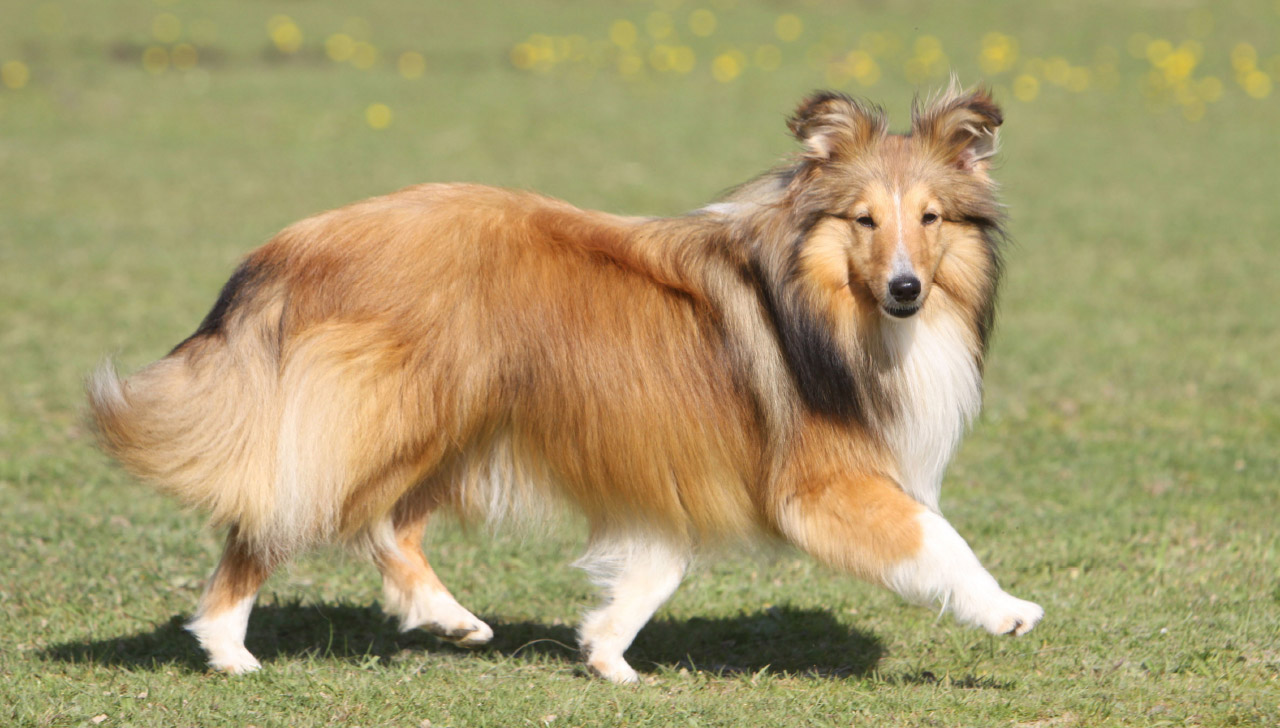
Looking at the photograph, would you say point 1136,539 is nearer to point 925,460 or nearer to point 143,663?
point 925,460

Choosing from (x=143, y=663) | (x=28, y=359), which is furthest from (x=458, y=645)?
(x=28, y=359)

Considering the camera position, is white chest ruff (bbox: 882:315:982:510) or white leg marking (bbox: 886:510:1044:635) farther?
white chest ruff (bbox: 882:315:982:510)

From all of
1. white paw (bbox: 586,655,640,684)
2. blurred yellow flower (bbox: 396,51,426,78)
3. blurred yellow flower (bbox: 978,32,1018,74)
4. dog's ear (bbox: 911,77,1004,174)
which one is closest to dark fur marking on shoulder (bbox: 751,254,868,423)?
dog's ear (bbox: 911,77,1004,174)

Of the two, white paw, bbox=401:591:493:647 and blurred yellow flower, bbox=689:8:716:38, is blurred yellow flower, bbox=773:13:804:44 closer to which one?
blurred yellow flower, bbox=689:8:716:38

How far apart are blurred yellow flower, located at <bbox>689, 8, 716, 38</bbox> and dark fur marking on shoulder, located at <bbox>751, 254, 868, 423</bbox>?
18528mm

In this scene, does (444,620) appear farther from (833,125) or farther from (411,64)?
(411,64)

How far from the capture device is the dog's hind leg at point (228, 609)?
174 inches

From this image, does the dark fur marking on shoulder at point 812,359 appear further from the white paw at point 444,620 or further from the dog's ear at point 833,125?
the white paw at point 444,620

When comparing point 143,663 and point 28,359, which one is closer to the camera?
point 143,663

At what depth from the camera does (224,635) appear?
4430mm

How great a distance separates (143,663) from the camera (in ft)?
15.3

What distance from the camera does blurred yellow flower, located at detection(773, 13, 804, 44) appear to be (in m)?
21.8

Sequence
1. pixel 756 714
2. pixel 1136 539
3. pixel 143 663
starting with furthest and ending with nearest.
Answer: pixel 1136 539, pixel 143 663, pixel 756 714

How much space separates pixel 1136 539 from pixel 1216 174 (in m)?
10.5
